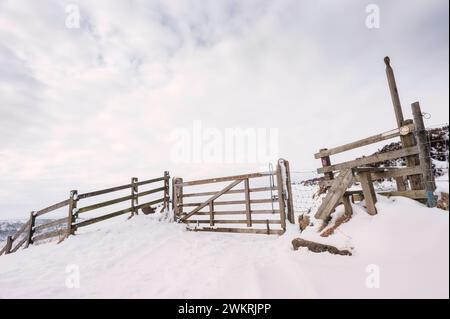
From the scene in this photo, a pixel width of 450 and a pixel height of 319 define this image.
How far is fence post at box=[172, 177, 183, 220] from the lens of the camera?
369 inches

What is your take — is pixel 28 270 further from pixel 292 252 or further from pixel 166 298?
pixel 292 252

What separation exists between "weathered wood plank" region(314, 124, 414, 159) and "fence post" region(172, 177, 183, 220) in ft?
17.9

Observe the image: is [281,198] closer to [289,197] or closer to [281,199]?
[281,199]

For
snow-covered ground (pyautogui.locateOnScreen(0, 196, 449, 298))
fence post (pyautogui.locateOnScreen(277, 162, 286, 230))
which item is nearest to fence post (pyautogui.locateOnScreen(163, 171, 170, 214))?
snow-covered ground (pyautogui.locateOnScreen(0, 196, 449, 298))

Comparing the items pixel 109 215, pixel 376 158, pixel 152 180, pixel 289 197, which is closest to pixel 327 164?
pixel 376 158

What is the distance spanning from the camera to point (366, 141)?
4.56 metres

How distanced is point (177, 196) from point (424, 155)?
7.61 metres

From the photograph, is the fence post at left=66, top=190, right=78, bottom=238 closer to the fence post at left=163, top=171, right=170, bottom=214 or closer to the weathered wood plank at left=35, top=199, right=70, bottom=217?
the weathered wood plank at left=35, top=199, right=70, bottom=217

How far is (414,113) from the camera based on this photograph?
384cm

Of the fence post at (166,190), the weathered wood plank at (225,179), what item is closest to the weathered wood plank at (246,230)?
the weathered wood plank at (225,179)

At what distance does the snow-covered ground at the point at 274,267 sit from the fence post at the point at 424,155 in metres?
0.24

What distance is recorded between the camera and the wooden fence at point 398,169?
3705 mm
